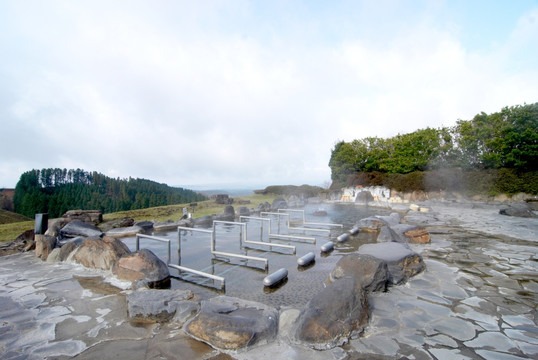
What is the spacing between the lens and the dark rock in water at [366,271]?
13.0ft

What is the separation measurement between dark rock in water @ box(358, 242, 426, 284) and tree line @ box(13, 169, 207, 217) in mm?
13602

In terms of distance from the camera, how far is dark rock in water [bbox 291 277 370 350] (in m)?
2.73

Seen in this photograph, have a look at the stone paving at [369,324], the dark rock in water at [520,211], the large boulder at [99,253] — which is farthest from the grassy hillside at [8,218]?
the dark rock in water at [520,211]

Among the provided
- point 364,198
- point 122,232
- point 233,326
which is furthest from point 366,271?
point 364,198

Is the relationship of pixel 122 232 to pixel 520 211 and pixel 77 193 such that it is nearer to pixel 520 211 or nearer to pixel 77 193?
pixel 77 193

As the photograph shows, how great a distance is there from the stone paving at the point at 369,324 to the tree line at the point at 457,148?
15419 mm

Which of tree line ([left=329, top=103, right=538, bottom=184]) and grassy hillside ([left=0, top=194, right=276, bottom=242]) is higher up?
tree line ([left=329, top=103, right=538, bottom=184])

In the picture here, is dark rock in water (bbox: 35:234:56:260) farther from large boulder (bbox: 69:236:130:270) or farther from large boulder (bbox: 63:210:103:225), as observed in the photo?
large boulder (bbox: 63:210:103:225)

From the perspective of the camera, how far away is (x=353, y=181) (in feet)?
82.2

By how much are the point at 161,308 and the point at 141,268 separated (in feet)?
4.98

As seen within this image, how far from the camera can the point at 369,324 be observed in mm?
3109

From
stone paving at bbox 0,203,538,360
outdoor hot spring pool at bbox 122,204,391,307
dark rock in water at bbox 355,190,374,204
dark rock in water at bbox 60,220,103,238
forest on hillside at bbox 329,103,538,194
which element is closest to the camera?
stone paving at bbox 0,203,538,360

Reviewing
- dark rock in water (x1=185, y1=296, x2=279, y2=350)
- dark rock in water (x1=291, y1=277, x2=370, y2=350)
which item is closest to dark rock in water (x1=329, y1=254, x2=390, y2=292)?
dark rock in water (x1=291, y1=277, x2=370, y2=350)

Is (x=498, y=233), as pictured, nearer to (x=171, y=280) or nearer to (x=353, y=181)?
(x=171, y=280)
